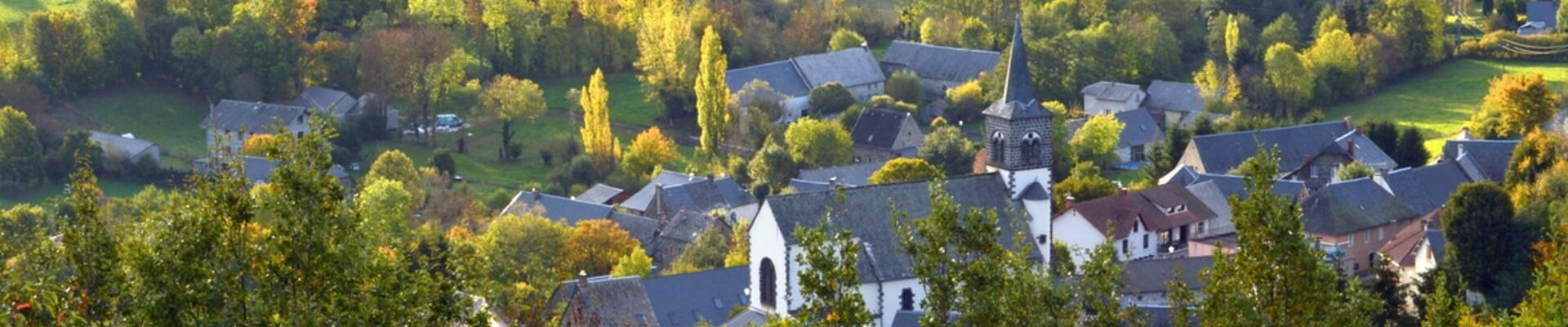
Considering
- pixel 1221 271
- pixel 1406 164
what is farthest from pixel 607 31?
pixel 1221 271

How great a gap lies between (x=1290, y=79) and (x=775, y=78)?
17.3 m

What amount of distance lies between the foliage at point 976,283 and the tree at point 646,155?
158 ft

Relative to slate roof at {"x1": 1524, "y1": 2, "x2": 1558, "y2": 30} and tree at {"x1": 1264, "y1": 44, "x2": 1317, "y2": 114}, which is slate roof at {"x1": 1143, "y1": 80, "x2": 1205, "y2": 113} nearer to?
tree at {"x1": 1264, "y1": 44, "x2": 1317, "y2": 114}

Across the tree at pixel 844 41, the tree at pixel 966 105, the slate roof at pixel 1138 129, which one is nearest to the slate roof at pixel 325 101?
the tree at pixel 844 41

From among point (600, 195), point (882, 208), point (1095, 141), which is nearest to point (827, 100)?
point (1095, 141)

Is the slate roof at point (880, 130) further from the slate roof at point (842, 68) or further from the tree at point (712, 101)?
the slate roof at point (842, 68)

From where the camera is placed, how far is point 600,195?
66688 millimetres

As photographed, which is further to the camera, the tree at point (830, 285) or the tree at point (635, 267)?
the tree at point (635, 267)

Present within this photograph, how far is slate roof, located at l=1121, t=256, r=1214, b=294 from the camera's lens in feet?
159

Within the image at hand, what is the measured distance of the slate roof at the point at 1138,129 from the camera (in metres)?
73.4

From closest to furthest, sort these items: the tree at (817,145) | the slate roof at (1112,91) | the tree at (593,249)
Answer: the tree at (593,249)
the tree at (817,145)
the slate roof at (1112,91)

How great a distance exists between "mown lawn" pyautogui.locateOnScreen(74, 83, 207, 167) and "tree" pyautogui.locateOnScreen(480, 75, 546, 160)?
9109 millimetres

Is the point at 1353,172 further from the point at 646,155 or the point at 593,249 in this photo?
the point at 646,155

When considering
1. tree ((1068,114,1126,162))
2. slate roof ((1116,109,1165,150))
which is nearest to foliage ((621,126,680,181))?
tree ((1068,114,1126,162))
